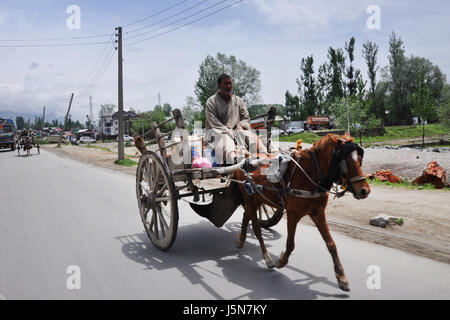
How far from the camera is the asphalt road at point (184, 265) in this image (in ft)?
12.2

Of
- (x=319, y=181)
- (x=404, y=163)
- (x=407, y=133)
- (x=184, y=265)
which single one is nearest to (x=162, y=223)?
(x=184, y=265)

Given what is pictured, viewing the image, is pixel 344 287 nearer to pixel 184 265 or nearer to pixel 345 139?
pixel 345 139

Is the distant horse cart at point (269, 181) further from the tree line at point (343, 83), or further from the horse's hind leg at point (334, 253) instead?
the tree line at point (343, 83)

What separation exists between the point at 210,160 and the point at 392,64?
57.5 meters

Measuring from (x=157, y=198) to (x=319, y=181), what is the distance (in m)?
2.54

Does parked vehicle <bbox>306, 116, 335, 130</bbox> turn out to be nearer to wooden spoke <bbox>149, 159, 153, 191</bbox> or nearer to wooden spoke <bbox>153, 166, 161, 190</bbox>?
wooden spoke <bbox>149, 159, 153, 191</bbox>

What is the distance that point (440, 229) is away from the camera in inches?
211

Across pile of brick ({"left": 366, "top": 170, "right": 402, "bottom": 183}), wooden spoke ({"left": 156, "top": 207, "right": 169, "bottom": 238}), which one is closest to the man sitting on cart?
wooden spoke ({"left": 156, "top": 207, "right": 169, "bottom": 238})

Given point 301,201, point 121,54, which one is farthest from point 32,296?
point 121,54

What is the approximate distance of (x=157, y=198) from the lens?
16.9 ft

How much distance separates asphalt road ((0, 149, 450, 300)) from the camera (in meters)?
3.73

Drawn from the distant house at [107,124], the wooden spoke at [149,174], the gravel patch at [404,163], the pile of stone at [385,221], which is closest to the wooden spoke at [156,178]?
the wooden spoke at [149,174]

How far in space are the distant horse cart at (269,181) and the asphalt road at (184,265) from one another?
11.5 inches
